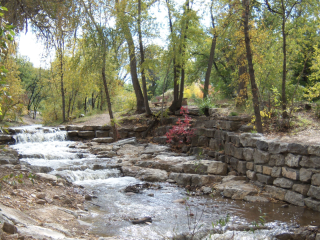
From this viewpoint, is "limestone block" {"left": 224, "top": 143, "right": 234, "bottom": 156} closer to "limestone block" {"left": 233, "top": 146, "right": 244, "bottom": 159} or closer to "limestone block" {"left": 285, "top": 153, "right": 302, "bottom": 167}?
"limestone block" {"left": 233, "top": 146, "right": 244, "bottom": 159}

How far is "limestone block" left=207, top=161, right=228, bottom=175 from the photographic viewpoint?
7914mm

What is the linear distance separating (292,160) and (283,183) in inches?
23.1

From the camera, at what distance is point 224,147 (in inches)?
347

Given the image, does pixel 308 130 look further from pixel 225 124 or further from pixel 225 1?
pixel 225 1

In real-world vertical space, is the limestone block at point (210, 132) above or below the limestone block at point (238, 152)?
above

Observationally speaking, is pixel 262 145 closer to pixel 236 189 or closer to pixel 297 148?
pixel 297 148

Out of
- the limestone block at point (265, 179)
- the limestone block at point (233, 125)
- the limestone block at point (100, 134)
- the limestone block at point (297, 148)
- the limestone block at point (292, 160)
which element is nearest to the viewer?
the limestone block at point (297, 148)

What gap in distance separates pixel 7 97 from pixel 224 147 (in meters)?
7.20

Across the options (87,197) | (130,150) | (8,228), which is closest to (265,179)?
(87,197)

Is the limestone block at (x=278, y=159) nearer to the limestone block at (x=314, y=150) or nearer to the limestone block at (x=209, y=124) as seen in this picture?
the limestone block at (x=314, y=150)

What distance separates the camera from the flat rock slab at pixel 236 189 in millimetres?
6438

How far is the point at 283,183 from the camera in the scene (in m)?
6.18

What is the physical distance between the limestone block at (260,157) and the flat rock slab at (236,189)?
638mm

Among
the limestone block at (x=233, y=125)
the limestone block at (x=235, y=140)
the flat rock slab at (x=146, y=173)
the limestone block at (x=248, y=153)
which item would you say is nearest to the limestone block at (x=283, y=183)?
the limestone block at (x=248, y=153)
